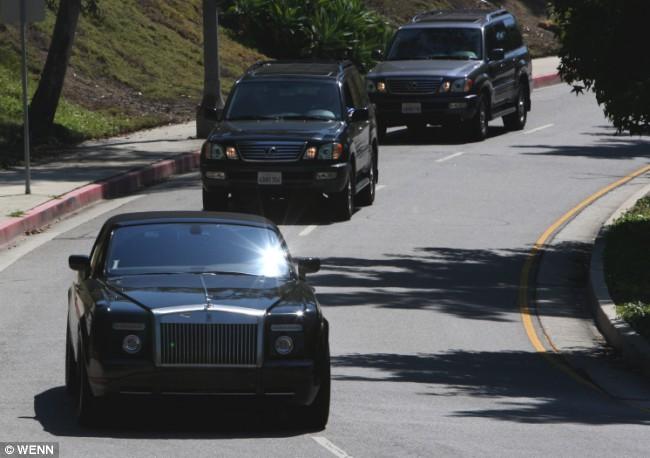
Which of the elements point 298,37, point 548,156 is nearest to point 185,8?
point 298,37

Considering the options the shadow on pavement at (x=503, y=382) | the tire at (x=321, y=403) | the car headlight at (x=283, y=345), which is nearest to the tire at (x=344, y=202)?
the shadow on pavement at (x=503, y=382)

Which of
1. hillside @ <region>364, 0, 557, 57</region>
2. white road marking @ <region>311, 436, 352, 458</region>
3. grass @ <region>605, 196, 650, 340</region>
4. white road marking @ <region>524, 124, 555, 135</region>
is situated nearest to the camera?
white road marking @ <region>311, 436, 352, 458</region>

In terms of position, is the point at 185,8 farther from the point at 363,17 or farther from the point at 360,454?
the point at 360,454

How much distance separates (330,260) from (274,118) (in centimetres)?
377

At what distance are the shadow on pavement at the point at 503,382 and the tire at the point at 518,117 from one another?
64.6 feet

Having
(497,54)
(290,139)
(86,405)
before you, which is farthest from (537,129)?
(86,405)

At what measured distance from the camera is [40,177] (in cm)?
2381

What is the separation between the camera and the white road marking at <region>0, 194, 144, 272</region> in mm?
18344

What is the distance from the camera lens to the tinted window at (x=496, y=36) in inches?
1260

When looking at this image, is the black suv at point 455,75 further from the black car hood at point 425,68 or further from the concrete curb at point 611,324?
the concrete curb at point 611,324

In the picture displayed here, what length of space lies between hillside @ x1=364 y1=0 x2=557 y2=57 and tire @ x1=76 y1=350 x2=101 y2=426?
4047 cm

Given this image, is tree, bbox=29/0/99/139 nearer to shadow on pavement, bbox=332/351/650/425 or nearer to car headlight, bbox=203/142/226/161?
car headlight, bbox=203/142/226/161

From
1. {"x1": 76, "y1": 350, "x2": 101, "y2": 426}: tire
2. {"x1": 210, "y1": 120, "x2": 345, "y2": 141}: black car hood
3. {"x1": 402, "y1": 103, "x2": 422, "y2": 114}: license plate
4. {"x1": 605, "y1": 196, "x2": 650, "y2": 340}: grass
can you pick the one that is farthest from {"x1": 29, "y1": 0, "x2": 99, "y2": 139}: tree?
{"x1": 76, "y1": 350, "x2": 101, "y2": 426}: tire

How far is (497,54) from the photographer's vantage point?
1229 inches
